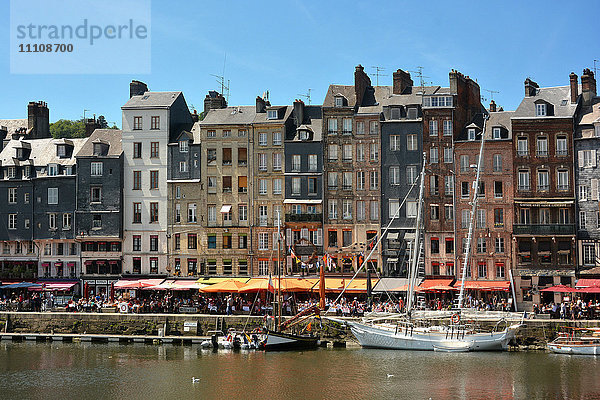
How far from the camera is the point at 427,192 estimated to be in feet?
241

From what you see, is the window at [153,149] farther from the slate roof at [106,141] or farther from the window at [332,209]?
the window at [332,209]

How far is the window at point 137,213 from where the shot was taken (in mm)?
80188

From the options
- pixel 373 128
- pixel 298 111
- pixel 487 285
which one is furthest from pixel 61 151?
pixel 487 285

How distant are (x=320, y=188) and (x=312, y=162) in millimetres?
2410

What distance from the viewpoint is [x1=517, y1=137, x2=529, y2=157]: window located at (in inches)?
2790

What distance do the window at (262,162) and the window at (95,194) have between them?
15367 mm

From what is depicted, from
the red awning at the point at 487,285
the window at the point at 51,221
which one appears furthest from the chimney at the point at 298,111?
the window at the point at 51,221

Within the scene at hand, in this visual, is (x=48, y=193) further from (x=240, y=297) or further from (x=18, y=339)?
(x=240, y=297)

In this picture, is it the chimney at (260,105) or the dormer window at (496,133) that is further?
the chimney at (260,105)

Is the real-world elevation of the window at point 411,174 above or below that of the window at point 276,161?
below

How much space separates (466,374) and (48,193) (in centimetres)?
4754

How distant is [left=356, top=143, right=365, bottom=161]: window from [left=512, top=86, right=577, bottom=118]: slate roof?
42.5 ft

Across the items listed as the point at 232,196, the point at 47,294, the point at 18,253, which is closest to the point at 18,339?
the point at 47,294

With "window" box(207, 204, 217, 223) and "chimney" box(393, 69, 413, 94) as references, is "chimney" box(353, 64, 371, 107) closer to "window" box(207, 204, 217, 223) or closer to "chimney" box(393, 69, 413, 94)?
"chimney" box(393, 69, 413, 94)
